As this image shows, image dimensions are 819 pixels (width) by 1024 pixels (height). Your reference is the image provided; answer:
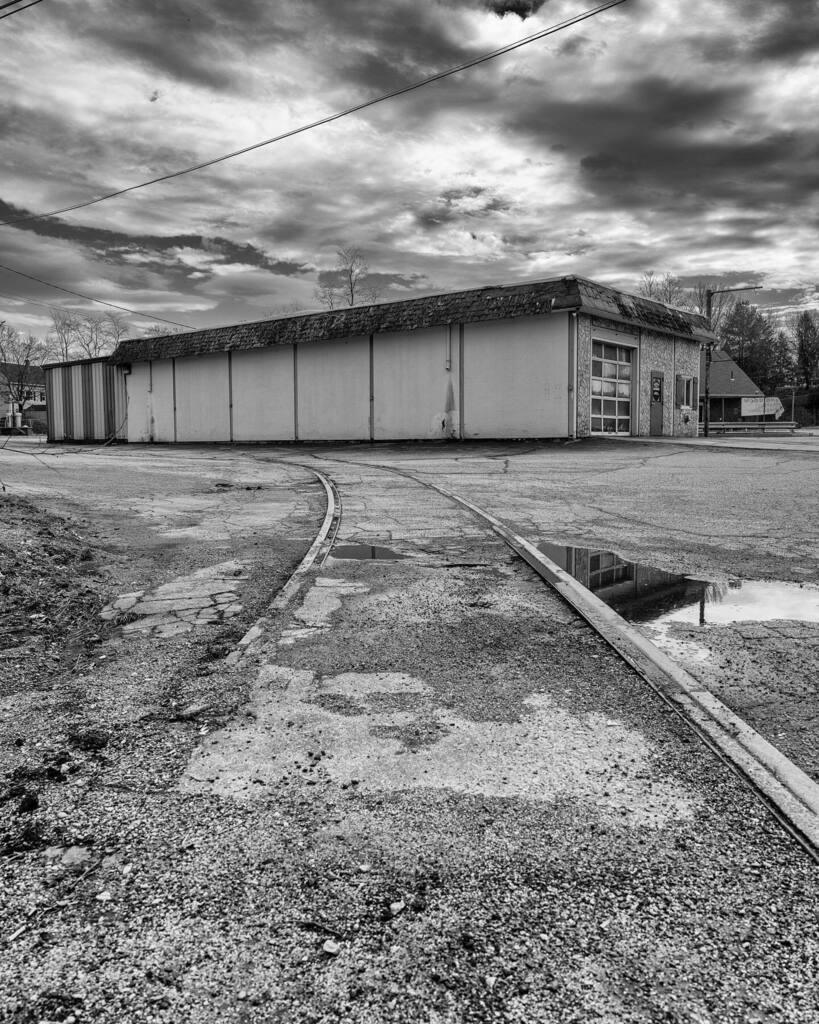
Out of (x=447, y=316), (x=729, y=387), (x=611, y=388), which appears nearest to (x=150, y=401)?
(x=447, y=316)

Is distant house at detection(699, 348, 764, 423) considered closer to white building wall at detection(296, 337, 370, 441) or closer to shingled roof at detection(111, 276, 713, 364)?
shingled roof at detection(111, 276, 713, 364)

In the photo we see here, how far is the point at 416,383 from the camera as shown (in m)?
26.9

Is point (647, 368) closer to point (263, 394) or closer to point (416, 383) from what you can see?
point (416, 383)

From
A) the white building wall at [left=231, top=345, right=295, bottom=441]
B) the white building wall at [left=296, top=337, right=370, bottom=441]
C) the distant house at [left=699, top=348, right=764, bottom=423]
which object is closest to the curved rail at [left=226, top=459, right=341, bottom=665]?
the white building wall at [left=296, top=337, right=370, bottom=441]

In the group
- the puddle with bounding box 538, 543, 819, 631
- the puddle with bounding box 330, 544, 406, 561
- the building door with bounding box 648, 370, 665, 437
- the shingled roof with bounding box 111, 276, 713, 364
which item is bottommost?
the puddle with bounding box 538, 543, 819, 631

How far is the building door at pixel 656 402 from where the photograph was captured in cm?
2800

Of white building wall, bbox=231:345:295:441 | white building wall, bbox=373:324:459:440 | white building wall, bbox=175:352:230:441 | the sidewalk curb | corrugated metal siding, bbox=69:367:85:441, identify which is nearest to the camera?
the sidewalk curb

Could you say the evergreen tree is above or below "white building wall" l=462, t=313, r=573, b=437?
above

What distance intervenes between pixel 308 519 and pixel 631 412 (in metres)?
21.0

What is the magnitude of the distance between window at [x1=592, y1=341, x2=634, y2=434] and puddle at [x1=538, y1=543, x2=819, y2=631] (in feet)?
65.8

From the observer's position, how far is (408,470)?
654 inches

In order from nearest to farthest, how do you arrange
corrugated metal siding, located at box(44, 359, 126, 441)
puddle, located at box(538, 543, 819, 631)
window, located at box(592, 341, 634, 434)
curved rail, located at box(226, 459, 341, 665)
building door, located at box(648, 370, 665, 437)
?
curved rail, located at box(226, 459, 341, 665), puddle, located at box(538, 543, 819, 631), window, located at box(592, 341, 634, 434), building door, located at box(648, 370, 665, 437), corrugated metal siding, located at box(44, 359, 126, 441)

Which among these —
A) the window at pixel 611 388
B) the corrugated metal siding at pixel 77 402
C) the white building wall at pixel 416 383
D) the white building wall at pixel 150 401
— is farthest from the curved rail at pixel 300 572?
the corrugated metal siding at pixel 77 402

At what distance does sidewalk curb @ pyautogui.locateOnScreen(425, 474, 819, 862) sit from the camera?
2.30 meters
